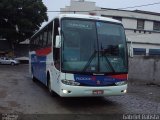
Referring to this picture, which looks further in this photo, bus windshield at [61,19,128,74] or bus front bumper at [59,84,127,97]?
bus windshield at [61,19,128,74]

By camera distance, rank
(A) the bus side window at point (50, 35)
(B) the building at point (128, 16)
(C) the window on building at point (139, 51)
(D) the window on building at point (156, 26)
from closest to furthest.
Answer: (A) the bus side window at point (50, 35), (C) the window on building at point (139, 51), (B) the building at point (128, 16), (D) the window on building at point (156, 26)

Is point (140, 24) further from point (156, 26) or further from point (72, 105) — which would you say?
point (72, 105)

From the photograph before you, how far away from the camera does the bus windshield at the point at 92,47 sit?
1092cm

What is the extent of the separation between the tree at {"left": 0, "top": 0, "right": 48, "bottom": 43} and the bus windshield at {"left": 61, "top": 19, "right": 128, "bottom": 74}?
133ft

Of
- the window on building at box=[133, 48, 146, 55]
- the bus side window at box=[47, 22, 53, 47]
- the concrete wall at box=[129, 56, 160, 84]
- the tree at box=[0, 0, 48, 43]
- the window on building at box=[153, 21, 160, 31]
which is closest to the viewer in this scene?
the bus side window at box=[47, 22, 53, 47]

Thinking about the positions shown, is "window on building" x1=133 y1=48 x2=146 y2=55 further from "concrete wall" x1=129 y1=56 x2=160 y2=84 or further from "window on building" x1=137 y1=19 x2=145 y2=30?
"concrete wall" x1=129 y1=56 x2=160 y2=84

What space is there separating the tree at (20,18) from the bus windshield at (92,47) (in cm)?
4066

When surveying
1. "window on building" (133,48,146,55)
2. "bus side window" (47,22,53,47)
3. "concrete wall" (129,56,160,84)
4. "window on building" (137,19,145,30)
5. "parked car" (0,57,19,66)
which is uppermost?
"bus side window" (47,22,53,47)

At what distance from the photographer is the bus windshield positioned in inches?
430

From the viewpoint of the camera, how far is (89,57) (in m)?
11.0

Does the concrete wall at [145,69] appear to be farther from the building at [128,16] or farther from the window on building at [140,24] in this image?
the window on building at [140,24]

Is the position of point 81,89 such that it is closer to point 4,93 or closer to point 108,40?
point 108,40

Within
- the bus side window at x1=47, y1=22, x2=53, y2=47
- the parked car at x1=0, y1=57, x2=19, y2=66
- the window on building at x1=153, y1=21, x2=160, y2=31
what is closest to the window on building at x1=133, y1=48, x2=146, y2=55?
the window on building at x1=153, y1=21, x2=160, y2=31

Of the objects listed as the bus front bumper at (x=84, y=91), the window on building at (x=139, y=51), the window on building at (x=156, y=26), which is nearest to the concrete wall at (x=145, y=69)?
the bus front bumper at (x=84, y=91)
